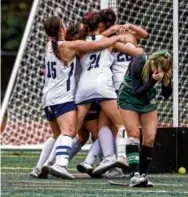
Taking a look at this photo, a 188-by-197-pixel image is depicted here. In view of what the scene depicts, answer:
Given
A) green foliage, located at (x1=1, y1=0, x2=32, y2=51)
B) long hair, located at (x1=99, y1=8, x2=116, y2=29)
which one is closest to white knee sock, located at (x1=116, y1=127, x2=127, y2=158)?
long hair, located at (x1=99, y1=8, x2=116, y2=29)

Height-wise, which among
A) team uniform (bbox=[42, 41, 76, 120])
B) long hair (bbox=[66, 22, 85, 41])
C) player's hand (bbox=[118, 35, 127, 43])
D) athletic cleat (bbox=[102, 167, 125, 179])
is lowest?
athletic cleat (bbox=[102, 167, 125, 179])

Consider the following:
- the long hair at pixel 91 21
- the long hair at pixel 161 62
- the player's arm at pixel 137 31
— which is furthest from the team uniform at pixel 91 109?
the long hair at pixel 161 62

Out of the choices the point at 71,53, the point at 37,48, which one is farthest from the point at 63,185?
the point at 37,48

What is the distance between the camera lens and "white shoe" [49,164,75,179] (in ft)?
44.7

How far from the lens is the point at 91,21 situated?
45.6 feet

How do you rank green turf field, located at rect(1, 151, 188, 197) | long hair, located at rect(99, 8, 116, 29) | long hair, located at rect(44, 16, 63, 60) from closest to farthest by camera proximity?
1. green turf field, located at rect(1, 151, 188, 197)
2. long hair, located at rect(44, 16, 63, 60)
3. long hair, located at rect(99, 8, 116, 29)

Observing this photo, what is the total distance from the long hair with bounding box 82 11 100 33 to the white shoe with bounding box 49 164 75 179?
143 centimetres

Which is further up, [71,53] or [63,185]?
[71,53]

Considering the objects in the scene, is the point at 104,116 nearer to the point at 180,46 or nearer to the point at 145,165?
the point at 145,165

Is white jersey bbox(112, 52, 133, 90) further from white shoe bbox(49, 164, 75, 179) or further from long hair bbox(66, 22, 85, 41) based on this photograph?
white shoe bbox(49, 164, 75, 179)

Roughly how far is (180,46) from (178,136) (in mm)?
3461

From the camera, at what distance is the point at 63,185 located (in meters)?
12.7

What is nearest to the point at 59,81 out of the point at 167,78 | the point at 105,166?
the point at 105,166

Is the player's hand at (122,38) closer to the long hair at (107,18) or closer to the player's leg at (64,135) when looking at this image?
the long hair at (107,18)
